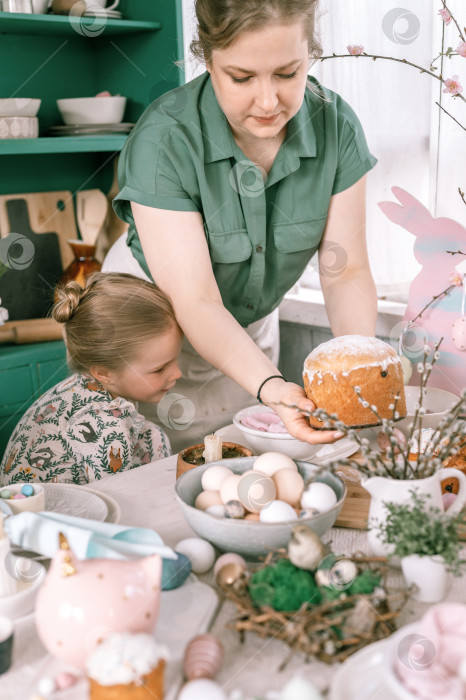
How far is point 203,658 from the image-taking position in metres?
0.68

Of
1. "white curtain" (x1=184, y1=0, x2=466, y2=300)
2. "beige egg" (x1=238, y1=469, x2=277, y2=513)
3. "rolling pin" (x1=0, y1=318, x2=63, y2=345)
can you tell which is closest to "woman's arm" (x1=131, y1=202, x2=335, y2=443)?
"beige egg" (x1=238, y1=469, x2=277, y2=513)

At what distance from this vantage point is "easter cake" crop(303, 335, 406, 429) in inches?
42.8

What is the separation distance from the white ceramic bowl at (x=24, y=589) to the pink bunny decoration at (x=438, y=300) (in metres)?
1.16

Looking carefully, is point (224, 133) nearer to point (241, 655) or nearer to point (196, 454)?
point (196, 454)

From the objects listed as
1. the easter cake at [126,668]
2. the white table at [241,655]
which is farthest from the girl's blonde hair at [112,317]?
the easter cake at [126,668]

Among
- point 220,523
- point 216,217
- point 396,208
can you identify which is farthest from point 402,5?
point 220,523

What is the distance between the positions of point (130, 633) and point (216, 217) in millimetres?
994

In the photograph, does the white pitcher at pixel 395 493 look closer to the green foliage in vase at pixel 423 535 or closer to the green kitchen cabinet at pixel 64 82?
the green foliage in vase at pixel 423 535

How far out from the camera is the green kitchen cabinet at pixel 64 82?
2.42 m

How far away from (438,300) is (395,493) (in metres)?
1.09

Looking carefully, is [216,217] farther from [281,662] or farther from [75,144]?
[75,144]

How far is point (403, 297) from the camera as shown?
2.41 meters

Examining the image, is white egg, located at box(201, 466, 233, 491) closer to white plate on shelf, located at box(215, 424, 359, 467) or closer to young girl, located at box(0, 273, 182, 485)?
white plate on shelf, located at box(215, 424, 359, 467)

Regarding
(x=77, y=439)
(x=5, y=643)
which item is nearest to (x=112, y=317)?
(x=77, y=439)
